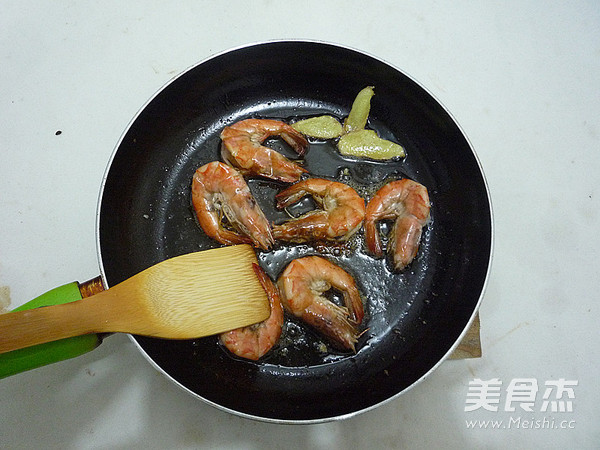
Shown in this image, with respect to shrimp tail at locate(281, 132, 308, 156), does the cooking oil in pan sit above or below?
below

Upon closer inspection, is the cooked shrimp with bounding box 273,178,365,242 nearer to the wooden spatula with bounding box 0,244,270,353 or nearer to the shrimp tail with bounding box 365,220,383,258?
the shrimp tail with bounding box 365,220,383,258

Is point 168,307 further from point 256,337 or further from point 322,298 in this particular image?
point 322,298

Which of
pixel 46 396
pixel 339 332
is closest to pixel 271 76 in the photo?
pixel 339 332

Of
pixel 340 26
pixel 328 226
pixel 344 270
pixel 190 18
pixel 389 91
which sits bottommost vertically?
pixel 344 270

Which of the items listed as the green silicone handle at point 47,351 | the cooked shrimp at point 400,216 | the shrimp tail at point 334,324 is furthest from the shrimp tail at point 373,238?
the green silicone handle at point 47,351

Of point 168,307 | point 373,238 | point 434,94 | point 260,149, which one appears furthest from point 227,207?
point 434,94

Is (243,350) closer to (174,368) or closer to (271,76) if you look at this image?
(174,368)

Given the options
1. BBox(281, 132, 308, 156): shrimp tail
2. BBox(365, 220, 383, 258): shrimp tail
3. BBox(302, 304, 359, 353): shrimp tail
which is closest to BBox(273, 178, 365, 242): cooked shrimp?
BBox(365, 220, 383, 258): shrimp tail
